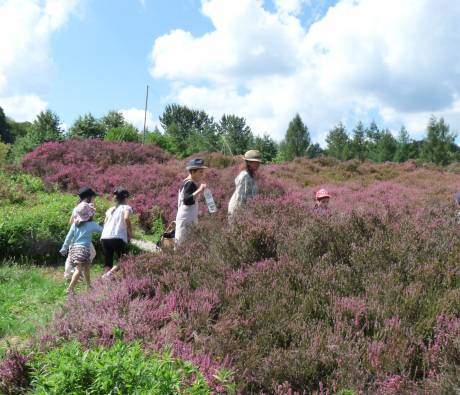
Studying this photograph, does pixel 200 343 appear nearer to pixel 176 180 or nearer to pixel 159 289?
pixel 159 289

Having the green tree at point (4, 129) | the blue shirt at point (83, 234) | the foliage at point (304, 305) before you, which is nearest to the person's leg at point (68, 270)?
the blue shirt at point (83, 234)

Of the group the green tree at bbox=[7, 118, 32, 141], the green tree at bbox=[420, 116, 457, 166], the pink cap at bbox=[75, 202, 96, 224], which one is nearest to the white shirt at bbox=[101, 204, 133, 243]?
the pink cap at bbox=[75, 202, 96, 224]

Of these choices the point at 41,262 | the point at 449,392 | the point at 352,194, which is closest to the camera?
the point at 449,392

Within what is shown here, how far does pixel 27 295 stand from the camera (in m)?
6.00

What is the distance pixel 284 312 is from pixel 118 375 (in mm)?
1238

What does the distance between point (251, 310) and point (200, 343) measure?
1.54 feet

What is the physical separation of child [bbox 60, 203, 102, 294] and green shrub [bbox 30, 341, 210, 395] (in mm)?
4030

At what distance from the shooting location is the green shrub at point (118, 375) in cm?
224

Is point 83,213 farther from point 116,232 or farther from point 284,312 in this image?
point 284,312

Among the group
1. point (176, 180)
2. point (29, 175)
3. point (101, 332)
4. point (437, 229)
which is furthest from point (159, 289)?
point (29, 175)

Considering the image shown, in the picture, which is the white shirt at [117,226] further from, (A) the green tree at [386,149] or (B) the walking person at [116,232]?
(A) the green tree at [386,149]

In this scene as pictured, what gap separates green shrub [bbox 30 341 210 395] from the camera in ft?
7.34

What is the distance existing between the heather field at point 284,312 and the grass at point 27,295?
3.85 feet

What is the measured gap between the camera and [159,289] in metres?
3.57
